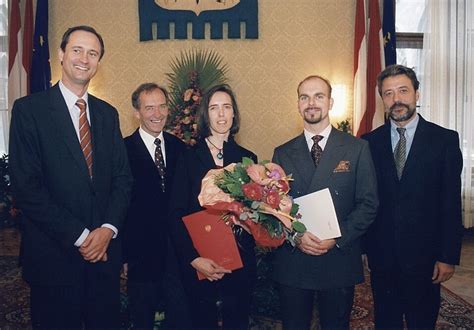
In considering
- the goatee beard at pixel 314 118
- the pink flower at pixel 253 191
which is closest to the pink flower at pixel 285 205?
the pink flower at pixel 253 191

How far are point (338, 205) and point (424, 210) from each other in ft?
1.48

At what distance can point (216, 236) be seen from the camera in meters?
2.03

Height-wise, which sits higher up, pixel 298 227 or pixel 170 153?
pixel 170 153

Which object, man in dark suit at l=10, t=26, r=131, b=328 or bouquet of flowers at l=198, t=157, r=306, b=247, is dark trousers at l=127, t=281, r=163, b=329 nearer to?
man in dark suit at l=10, t=26, r=131, b=328

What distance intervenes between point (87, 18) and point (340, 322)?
5.34 meters

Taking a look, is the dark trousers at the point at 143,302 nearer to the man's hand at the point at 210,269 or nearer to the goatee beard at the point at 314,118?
the man's hand at the point at 210,269

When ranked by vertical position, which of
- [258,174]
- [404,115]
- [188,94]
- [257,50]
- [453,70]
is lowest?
[258,174]

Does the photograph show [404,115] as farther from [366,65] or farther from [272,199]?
[366,65]

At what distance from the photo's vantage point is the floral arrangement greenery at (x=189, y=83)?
4961mm

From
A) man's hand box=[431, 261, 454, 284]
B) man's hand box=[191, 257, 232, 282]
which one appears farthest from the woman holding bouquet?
man's hand box=[431, 261, 454, 284]

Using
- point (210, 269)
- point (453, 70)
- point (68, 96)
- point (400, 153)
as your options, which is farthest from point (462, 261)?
point (68, 96)

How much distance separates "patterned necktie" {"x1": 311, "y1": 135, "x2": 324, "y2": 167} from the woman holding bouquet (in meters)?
0.34

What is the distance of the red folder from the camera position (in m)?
2.01

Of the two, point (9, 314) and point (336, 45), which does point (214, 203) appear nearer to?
point (9, 314)
